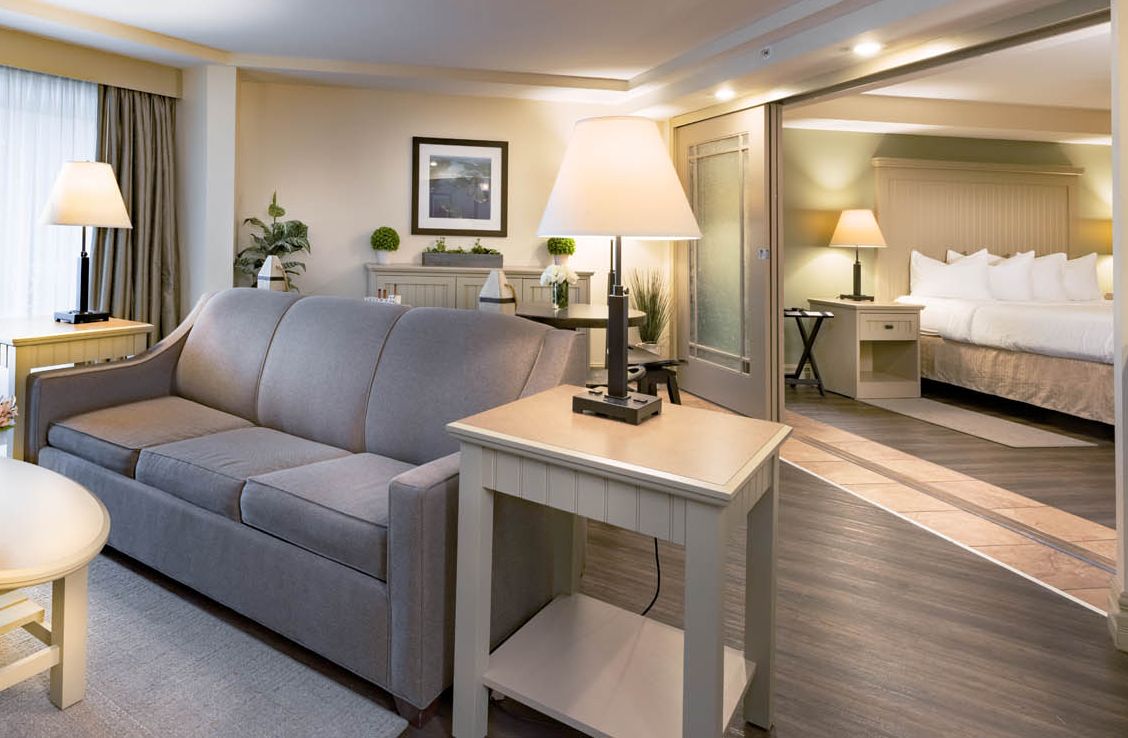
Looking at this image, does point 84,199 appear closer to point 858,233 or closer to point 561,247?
point 561,247

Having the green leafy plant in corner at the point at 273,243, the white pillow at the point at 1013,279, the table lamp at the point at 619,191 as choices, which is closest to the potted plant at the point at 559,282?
the table lamp at the point at 619,191

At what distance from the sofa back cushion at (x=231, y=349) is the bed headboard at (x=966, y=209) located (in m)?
5.53

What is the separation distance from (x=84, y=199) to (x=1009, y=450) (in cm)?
520

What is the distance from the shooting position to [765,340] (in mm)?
4727

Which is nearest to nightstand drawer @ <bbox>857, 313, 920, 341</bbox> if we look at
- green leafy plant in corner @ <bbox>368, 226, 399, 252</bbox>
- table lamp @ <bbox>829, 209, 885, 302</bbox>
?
table lamp @ <bbox>829, 209, 885, 302</bbox>

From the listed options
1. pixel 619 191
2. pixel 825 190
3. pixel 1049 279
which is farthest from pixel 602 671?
pixel 1049 279

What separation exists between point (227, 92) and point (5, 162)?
1410 mm

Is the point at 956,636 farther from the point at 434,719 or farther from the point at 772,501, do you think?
the point at 434,719

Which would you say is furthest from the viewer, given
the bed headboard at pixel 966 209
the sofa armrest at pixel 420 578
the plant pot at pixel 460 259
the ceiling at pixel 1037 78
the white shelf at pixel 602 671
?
the bed headboard at pixel 966 209

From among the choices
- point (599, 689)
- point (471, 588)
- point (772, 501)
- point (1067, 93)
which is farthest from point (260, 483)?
point (1067, 93)

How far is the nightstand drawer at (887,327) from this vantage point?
551cm

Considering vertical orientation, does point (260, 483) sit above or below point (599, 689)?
above

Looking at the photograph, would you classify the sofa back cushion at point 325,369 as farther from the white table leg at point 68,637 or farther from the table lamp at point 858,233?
the table lamp at point 858,233

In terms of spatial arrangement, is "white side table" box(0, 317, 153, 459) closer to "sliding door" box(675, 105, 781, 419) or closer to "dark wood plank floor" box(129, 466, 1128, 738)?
"dark wood plank floor" box(129, 466, 1128, 738)
